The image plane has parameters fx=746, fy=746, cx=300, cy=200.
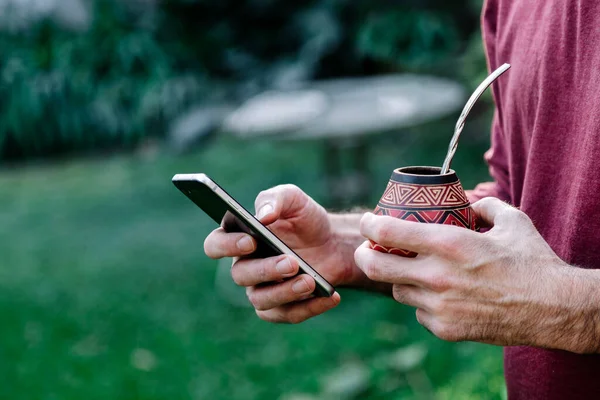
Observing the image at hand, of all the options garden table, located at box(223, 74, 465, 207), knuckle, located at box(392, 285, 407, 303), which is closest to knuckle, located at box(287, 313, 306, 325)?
knuckle, located at box(392, 285, 407, 303)

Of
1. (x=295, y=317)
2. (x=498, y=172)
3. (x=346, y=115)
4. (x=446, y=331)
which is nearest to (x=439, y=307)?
(x=446, y=331)

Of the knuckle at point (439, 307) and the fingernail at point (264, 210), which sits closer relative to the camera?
the knuckle at point (439, 307)

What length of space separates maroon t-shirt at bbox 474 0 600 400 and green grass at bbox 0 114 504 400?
132cm

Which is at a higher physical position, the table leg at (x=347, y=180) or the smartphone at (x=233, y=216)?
the smartphone at (x=233, y=216)

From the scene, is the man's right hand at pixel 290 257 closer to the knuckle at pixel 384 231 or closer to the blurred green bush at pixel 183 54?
the knuckle at pixel 384 231

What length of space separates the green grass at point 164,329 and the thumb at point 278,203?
1423mm

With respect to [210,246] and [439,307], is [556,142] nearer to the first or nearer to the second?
[439,307]

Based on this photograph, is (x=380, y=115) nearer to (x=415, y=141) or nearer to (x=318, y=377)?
(x=318, y=377)

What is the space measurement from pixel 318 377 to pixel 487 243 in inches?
112

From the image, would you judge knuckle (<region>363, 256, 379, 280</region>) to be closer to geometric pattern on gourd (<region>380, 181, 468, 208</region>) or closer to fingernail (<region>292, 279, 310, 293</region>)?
geometric pattern on gourd (<region>380, 181, 468, 208</region>)

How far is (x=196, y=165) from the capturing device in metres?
9.53

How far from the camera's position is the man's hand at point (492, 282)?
1228 millimetres

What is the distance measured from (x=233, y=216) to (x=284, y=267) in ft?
0.51

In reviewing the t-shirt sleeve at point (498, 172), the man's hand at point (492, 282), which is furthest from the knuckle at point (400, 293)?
the t-shirt sleeve at point (498, 172)
